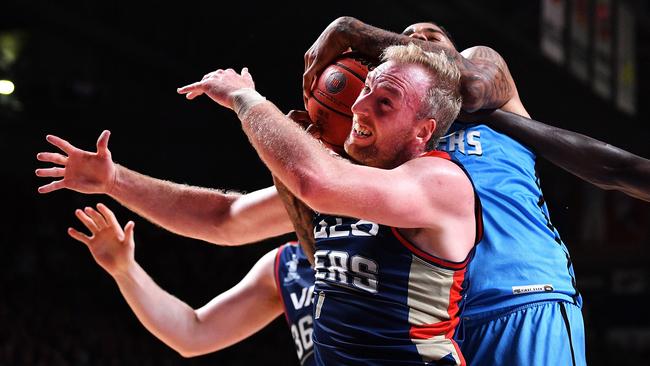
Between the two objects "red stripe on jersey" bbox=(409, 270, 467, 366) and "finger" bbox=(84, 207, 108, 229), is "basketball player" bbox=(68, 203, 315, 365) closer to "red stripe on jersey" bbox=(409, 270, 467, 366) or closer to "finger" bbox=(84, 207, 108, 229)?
"finger" bbox=(84, 207, 108, 229)

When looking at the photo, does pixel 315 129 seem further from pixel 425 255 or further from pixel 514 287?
pixel 514 287

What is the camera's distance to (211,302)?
3965 millimetres

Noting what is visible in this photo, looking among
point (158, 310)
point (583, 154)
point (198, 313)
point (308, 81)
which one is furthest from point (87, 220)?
point (583, 154)

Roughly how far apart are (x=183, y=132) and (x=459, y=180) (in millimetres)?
10818

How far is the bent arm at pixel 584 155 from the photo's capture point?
316 centimetres

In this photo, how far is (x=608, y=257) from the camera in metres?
14.9

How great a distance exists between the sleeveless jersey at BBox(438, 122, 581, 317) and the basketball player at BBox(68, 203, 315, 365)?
1043mm

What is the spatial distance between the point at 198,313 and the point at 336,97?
1400mm

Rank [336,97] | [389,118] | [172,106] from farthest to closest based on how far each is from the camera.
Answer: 1. [172,106]
2. [336,97]
3. [389,118]

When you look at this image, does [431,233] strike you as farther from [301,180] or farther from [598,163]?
[598,163]

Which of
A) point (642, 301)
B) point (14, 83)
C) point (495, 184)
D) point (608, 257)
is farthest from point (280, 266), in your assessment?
point (642, 301)

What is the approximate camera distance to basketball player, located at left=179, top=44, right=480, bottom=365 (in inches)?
93.3

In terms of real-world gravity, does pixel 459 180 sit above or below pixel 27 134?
above

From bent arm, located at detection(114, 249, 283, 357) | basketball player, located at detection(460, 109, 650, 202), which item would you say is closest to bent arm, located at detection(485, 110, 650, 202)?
basketball player, located at detection(460, 109, 650, 202)
